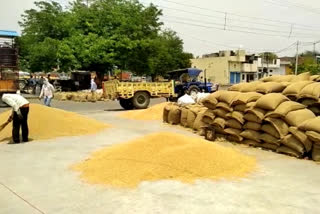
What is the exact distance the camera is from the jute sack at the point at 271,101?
9812 millimetres

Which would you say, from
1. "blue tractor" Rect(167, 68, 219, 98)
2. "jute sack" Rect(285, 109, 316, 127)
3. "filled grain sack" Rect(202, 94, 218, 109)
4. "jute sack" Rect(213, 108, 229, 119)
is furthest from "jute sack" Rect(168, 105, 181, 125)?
"blue tractor" Rect(167, 68, 219, 98)

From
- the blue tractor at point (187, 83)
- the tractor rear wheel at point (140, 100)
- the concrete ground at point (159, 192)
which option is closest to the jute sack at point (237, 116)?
the concrete ground at point (159, 192)

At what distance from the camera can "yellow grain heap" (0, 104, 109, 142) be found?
11969 millimetres

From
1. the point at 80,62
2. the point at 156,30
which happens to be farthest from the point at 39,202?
the point at 156,30

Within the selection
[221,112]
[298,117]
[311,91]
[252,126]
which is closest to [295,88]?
[311,91]

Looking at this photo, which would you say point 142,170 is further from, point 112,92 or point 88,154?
point 112,92

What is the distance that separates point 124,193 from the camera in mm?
6090

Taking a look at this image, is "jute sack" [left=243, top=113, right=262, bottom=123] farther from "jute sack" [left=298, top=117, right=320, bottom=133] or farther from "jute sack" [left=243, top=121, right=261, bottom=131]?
"jute sack" [left=298, top=117, right=320, bottom=133]

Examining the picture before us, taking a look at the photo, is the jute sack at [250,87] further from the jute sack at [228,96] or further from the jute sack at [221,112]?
the jute sack at [221,112]

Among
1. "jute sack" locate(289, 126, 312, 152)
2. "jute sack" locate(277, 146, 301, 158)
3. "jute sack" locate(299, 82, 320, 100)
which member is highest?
"jute sack" locate(299, 82, 320, 100)

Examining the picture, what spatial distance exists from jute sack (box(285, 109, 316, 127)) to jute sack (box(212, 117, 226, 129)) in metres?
2.05

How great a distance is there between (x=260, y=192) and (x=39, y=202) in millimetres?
3104

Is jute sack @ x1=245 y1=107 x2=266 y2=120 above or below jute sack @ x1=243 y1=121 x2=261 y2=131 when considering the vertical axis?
above

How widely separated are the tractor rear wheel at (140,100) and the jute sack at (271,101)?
1124 centimetres
